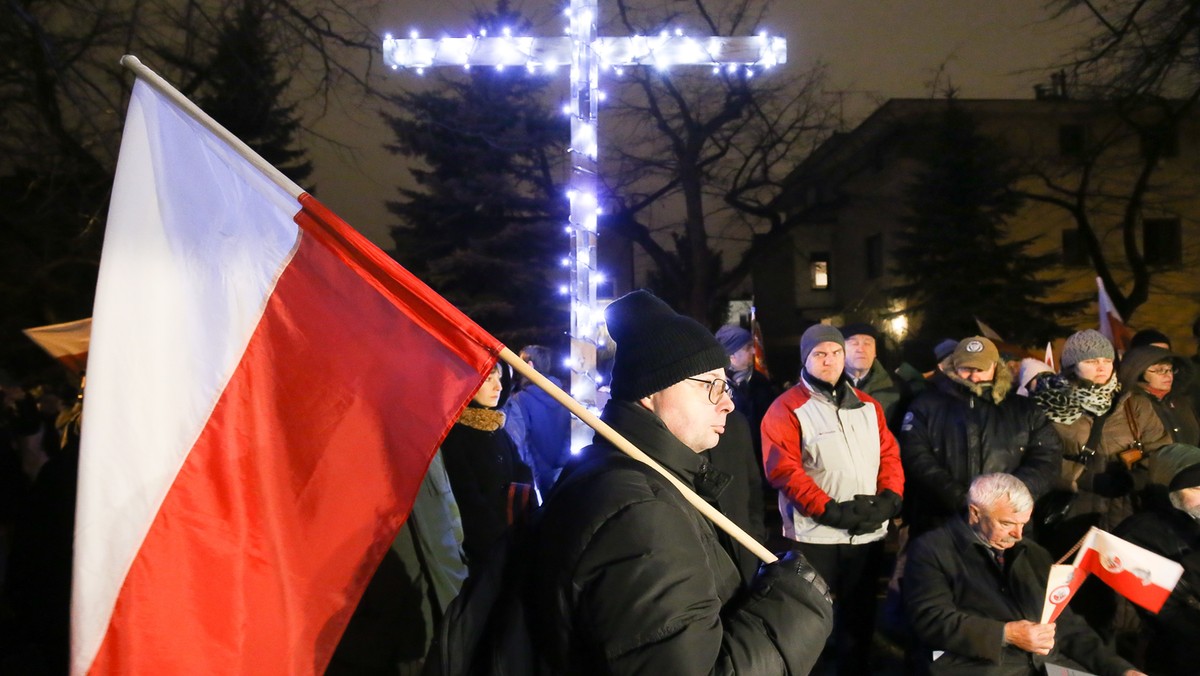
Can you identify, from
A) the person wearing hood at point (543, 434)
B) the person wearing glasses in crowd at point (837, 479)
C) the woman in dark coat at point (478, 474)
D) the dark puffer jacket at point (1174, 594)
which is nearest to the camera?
the dark puffer jacket at point (1174, 594)

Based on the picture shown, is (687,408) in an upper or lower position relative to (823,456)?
upper

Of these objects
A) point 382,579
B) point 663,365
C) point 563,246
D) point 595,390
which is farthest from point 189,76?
point 563,246

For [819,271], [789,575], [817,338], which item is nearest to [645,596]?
[789,575]

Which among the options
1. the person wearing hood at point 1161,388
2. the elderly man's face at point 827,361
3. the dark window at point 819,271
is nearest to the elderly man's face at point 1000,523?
the elderly man's face at point 827,361

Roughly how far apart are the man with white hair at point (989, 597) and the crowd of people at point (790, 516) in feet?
0.03

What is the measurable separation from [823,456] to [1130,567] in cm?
170

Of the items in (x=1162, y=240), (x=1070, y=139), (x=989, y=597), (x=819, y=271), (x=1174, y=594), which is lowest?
(x=1174, y=594)

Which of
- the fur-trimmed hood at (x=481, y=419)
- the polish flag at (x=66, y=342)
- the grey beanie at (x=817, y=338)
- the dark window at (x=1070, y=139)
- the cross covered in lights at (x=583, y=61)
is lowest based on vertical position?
the fur-trimmed hood at (x=481, y=419)

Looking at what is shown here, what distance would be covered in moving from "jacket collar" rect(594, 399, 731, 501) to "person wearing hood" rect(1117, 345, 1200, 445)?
447 cm

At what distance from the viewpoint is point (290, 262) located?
2445 millimetres

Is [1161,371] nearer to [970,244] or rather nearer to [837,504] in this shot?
[837,504]

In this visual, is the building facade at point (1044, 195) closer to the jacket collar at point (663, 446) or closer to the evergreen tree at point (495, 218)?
the evergreen tree at point (495, 218)

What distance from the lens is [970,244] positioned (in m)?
28.6

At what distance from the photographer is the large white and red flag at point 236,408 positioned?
7.23 ft
